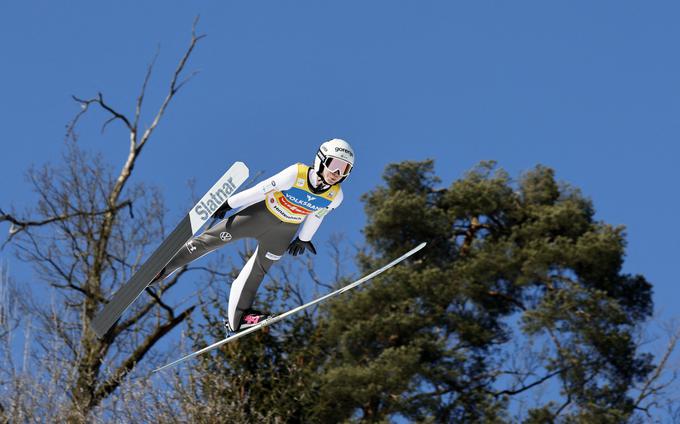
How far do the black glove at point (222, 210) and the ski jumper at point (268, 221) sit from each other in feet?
0.19

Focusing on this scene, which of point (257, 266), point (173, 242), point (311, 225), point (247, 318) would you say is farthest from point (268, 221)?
point (247, 318)

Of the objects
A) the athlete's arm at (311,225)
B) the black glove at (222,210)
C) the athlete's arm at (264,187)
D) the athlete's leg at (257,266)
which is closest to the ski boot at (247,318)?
the athlete's leg at (257,266)

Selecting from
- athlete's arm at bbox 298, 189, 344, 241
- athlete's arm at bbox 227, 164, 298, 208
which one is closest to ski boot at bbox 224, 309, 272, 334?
athlete's arm at bbox 298, 189, 344, 241

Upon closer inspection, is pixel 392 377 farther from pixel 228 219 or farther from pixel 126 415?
pixel 228 219

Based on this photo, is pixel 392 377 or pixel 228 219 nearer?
pixel 228 219

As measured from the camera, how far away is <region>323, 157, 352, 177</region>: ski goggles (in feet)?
24.7

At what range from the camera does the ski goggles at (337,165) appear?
296 inches

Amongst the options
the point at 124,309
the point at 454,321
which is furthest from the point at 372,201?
the point at 124,309

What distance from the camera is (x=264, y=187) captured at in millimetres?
7750

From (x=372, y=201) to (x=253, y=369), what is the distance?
3813mm

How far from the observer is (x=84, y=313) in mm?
18844

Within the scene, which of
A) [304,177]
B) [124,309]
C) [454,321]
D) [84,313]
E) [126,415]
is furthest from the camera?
[84,313]

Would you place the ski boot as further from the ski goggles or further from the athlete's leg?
the ski goggles

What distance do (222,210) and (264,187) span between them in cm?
36
